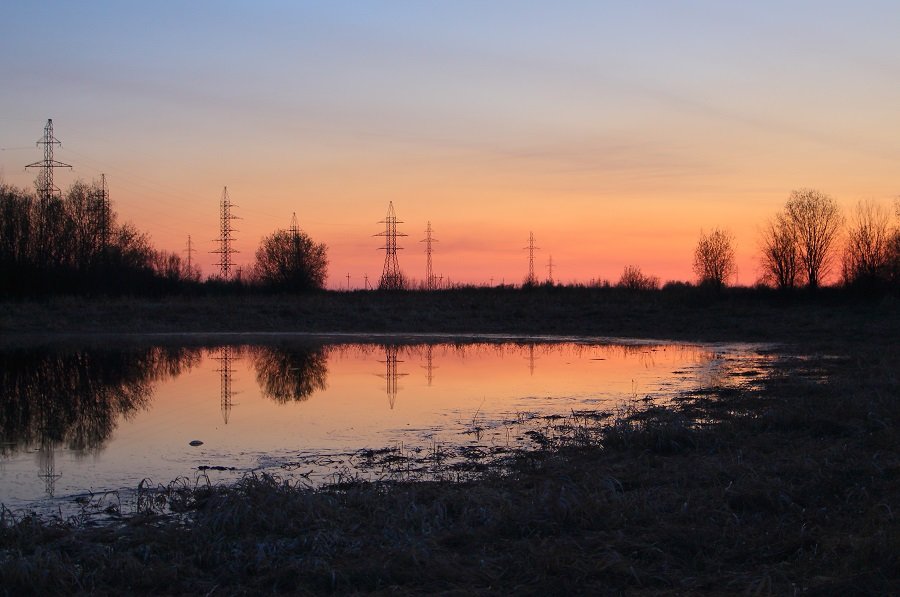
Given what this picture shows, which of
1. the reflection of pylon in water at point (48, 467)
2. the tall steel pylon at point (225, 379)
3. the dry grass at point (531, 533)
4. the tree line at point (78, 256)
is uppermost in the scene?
the tree line at point (78, 256)

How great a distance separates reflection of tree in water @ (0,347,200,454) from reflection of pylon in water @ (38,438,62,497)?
0.27ft

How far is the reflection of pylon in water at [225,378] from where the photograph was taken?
1617 centimetres

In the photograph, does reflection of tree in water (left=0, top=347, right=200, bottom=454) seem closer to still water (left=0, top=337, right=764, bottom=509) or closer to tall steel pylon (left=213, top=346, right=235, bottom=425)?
still water (left=0, top=337, right=764, bottom=509)

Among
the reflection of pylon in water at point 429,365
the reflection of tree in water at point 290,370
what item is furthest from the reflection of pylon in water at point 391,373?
the reflection of tree in water at point 290,370

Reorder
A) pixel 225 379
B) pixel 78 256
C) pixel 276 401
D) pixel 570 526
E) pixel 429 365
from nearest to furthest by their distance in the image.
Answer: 1. pixel 570 526
2. pixel 276 401
3. pixel 225 379
4. pixel 429 365
5. pixel 78 256

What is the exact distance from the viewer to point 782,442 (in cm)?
1055

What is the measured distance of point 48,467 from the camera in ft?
35.0

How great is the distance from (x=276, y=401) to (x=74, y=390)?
5.22 meters

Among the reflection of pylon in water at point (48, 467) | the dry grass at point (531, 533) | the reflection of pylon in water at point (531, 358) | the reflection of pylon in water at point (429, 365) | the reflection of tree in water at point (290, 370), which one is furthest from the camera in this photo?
the reflection of pylon in water at point (531, 358)

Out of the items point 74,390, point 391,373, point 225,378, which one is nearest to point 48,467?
point 74,390

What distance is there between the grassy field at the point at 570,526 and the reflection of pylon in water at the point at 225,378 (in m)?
6.99

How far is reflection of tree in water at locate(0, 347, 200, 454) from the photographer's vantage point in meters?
13.2

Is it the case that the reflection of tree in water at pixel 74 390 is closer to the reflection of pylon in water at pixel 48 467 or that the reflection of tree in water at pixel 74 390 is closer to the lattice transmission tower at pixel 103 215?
the reflection of pylon in water at pixel 48 467

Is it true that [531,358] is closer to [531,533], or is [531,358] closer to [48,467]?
[48,467]
